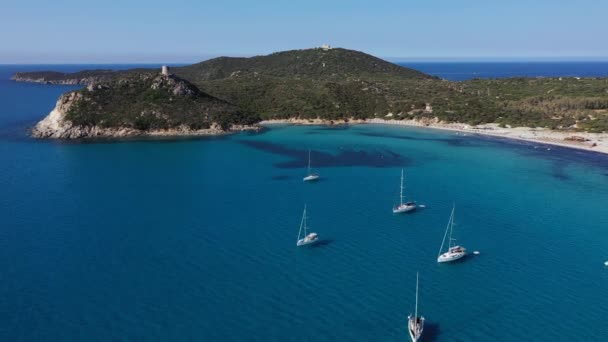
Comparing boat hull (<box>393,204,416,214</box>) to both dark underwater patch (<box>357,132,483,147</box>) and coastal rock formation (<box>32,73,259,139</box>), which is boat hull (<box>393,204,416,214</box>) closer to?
dark underwater patch (<box>357,132,483,147</box>)

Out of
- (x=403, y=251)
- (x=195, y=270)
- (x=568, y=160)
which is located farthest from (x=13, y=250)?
(x=568, y=160)

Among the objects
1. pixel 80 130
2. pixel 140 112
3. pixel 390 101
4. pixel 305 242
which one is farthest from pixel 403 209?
pixel 390 101

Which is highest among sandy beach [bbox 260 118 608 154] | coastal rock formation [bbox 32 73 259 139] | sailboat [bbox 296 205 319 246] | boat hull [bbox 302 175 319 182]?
coastal rock formation [bbox 32 73 259 139]

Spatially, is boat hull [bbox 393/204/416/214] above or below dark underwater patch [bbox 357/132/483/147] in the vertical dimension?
below

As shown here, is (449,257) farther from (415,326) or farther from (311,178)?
(311,178)

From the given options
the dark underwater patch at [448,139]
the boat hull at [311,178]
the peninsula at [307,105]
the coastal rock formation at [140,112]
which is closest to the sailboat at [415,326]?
the boat hull at [311,178]

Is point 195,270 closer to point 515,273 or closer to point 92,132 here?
point 515,273

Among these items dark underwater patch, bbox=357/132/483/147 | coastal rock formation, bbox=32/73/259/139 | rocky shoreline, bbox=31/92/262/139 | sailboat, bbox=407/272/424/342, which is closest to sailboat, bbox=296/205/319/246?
sailboat, bbox=407/272/424/342
